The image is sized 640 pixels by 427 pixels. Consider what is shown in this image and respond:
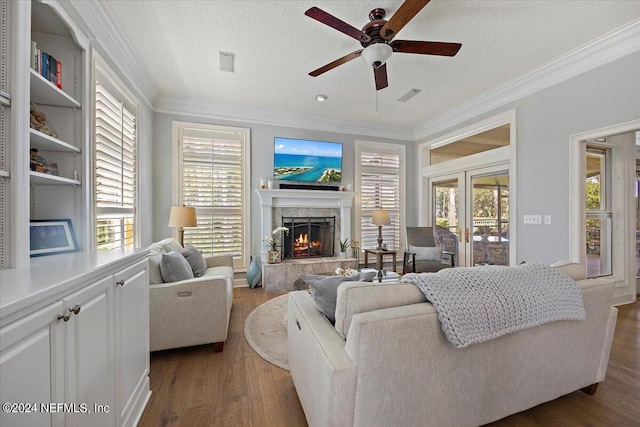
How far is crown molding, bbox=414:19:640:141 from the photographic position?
2.46m

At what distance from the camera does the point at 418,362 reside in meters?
1.17

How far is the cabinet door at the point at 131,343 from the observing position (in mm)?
1290

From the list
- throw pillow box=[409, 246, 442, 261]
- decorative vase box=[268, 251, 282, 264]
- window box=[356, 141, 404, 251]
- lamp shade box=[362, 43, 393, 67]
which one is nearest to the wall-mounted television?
window box=[356, 141, 404, 251]

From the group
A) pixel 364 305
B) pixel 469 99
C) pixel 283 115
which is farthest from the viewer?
pixel 283 115

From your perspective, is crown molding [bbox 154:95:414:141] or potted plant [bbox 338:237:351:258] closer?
crown molding [bbox 154:95:414:141]

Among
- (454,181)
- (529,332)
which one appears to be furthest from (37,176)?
(454,181)

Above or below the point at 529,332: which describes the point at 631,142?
above

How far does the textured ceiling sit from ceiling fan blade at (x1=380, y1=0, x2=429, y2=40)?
0.29 metres

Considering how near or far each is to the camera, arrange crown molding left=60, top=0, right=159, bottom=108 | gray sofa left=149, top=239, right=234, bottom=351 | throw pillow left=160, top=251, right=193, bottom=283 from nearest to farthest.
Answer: crown molding left=60, top=0, right=159, bottom=108, gray sofa left=149, top=239, right=234, bottom=351, throw pillow left=160, top=251, right=193, bottom=283

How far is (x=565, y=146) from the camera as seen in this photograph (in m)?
2.97

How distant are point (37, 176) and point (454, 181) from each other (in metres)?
5.06

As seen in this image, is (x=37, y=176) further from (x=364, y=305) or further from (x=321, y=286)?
(x=364, y=305)

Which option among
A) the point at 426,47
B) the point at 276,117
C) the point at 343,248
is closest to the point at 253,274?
the point at 343,248

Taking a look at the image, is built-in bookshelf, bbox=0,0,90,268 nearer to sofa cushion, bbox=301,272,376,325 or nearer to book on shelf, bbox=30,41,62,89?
book on shelf, bbox=30,41,62,89
